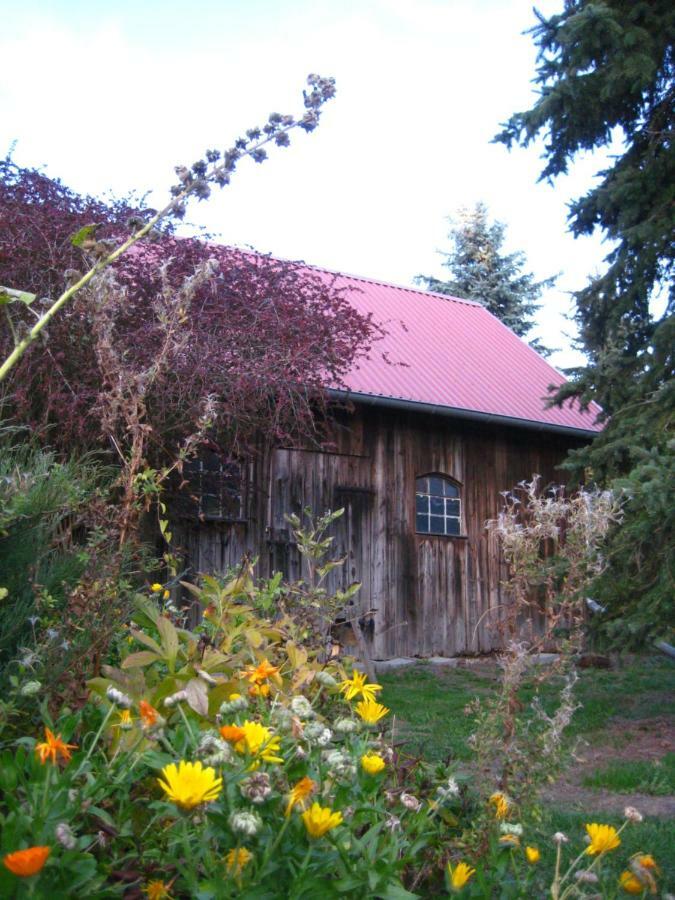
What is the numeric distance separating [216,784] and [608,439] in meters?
8.33

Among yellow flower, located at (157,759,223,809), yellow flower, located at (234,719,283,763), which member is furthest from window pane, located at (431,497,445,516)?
yellow flower, located at (157,759,223,809)

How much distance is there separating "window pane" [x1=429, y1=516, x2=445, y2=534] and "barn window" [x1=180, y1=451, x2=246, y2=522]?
10.4 feet

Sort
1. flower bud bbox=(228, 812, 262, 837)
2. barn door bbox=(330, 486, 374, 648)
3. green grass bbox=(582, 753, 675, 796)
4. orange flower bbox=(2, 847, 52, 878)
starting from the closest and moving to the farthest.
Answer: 1. orange flower bbox=(2, 847, 52, 878)
2. flower bud bbox=(228, 812, 262, 837)
3. green grass bbox=(582, 753, 675, 796)
4. barn door bbox=(330, 486, 374, 648)

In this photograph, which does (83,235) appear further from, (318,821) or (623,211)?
(623,211)

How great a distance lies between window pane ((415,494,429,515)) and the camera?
42.3 feet

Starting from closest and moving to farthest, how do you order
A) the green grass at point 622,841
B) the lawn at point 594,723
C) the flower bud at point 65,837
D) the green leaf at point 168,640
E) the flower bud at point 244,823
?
1. the flower bud at point 65,837
2. the flower bud at point 244,823
3. the green leaf at point 168,640
4. the green grass at point 622,841
5. the lawn at point 594,723

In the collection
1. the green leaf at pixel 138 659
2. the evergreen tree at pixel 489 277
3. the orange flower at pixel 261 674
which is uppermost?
the evergreen tree at pixel 489 277

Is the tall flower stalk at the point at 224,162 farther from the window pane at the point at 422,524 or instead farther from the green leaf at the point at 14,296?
the window pane at the point at 422,524

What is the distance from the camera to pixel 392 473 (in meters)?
12.6

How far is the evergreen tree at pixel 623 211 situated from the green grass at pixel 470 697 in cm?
163

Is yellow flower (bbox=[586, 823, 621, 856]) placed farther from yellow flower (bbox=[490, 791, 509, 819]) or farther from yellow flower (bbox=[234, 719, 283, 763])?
yellow flower (bbox=[234, 719, 283, 763])

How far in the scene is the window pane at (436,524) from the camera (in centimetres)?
1300

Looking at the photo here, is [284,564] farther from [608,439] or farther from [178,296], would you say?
[178,296]

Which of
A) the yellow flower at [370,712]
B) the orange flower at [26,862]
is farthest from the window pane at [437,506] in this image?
the orange flower at [26,862]
